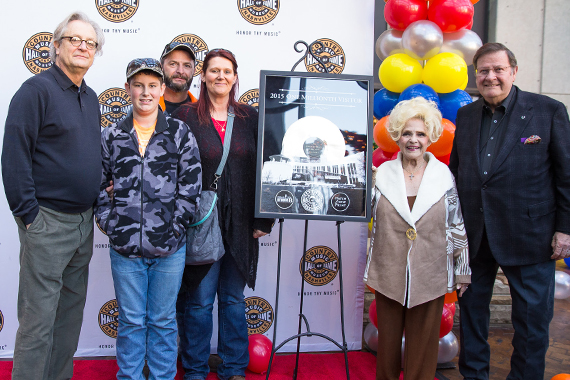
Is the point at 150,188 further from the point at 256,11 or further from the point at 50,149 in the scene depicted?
the point at 256,11

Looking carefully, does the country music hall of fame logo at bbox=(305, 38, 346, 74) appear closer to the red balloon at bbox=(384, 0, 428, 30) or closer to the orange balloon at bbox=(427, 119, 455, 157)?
the red balloon at bbox=(384, 0, 428, 30)

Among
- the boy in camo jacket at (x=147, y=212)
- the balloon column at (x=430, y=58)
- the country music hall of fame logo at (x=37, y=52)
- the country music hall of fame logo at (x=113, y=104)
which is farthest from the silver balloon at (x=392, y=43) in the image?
the country music hall of fame logo at (x=37, y=52)

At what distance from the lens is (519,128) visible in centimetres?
210

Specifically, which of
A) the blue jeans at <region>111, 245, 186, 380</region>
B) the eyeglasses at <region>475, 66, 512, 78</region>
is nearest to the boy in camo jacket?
the blue jeans at <region>111, 245, 186, 380</region>

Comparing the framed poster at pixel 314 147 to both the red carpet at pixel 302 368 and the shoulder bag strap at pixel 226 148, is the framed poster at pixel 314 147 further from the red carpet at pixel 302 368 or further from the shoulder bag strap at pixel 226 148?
the red carpet at pixel 302 368

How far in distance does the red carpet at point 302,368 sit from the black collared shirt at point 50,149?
124 cm

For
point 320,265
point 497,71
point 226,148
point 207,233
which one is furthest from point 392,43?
point 207,233

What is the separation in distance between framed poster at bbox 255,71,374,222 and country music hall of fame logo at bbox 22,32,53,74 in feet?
5.31

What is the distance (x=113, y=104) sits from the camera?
9.09 feet

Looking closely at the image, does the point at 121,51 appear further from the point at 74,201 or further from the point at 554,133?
the point at 554,133

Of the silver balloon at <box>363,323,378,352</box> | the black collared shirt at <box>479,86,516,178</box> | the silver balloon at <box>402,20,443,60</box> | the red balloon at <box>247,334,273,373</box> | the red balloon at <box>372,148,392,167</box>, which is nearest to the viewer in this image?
the black collared shirt at <box>479,86,516,178</box>

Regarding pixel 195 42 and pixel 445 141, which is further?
pixel 195 42

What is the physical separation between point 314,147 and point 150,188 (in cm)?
81

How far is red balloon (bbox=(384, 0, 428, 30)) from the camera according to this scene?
2504 mm
